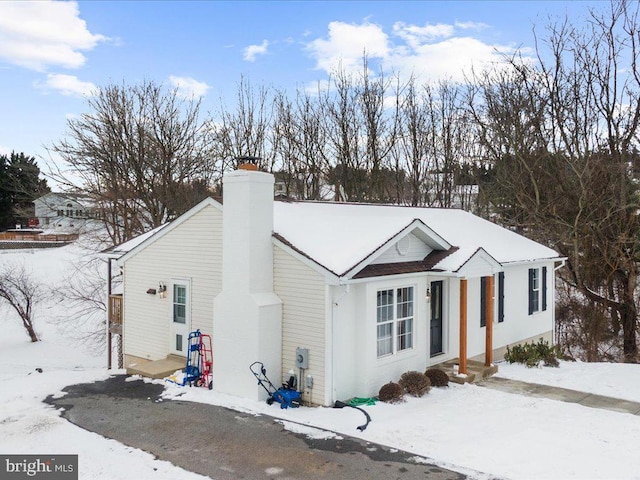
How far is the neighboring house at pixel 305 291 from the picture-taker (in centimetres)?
929

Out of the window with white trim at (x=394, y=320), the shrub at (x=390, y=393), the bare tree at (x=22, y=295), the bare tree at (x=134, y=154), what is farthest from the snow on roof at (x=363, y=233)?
the bare tree at (x=22, y=295)

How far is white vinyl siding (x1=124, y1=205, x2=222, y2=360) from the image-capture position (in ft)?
36.5

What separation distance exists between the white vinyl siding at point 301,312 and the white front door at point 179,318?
294cm

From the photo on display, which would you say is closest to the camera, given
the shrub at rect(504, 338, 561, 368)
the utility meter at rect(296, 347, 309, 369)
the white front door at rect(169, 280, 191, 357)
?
the utility meter at rect(296, 347, 309, 369)

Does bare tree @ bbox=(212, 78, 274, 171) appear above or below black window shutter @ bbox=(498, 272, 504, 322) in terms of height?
above

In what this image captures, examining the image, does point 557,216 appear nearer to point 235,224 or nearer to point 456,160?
point 456,160

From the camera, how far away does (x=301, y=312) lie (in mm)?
9453

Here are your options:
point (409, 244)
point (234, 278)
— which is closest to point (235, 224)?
point (234, 278)

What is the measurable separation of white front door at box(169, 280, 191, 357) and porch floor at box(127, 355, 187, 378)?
20 centimetres

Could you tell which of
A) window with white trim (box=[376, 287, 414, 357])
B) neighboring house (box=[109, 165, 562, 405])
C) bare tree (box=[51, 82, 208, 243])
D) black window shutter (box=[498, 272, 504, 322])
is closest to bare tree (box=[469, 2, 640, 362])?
black window shutter (box=[498, 272, 504, 322])

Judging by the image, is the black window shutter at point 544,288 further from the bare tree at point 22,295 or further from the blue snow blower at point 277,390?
the bare tree at point 22,295

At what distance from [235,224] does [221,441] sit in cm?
387

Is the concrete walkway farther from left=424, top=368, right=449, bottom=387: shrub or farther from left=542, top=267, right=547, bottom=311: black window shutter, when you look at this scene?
left=542, top=267, right=547, bottom=311: black window shutter

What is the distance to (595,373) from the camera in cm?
1189
